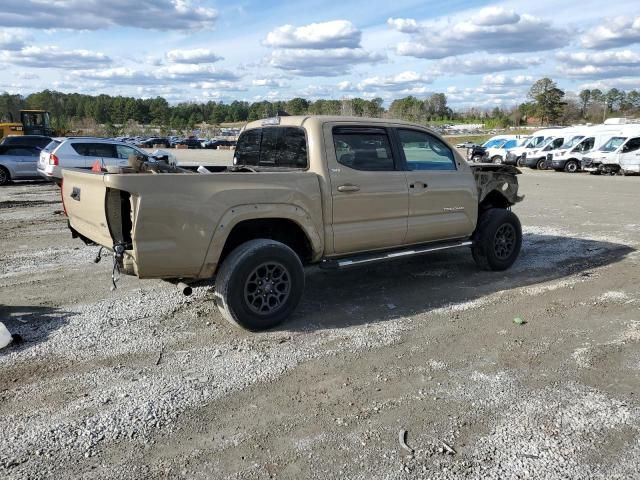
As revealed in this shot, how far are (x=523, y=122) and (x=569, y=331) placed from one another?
11388 centimetres

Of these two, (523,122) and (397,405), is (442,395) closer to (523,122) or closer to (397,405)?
(397,405)

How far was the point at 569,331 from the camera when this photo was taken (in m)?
5.00

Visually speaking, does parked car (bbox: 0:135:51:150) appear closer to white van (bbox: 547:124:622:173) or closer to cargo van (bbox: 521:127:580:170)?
white van (bbox: 547:124:622:173)

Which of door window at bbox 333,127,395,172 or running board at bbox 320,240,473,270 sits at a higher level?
door window at bbox 333,127,395,172

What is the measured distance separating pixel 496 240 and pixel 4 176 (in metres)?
17.0

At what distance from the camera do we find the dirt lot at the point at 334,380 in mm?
3064

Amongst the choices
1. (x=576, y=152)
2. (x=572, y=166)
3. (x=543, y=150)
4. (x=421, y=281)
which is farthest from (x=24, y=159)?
(x=543, y=150)

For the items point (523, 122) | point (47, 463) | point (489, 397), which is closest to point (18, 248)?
point (47, 463)

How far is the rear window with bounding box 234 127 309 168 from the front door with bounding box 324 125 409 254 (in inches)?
12.5

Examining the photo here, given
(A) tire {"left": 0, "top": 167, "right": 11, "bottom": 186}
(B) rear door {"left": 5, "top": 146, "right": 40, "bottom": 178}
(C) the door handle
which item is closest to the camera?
(C) the door handle

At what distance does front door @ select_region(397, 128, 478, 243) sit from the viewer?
5.96m

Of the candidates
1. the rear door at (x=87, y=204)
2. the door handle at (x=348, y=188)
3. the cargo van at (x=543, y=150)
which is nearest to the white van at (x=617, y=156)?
the cargo van at (x=543, y=150)

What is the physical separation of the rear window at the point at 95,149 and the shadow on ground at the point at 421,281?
37.2 feet

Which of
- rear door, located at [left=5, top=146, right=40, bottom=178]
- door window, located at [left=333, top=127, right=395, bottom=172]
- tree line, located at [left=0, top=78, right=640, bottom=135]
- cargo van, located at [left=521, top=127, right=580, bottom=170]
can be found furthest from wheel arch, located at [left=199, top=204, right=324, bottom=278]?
tree line, located at [left=0, top=78, right=640, bottom=135]
